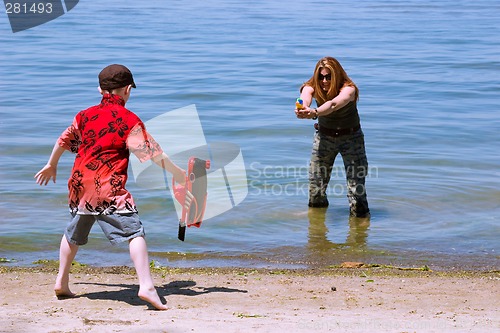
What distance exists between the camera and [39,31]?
1123 inches

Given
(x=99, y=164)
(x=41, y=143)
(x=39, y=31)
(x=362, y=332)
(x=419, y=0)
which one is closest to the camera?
(x=362, y=332)

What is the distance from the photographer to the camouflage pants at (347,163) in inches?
345

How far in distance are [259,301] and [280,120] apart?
28.6 ft

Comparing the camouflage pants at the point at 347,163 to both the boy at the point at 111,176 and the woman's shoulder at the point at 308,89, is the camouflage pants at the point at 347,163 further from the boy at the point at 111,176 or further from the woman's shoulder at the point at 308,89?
the boy at the point at 111,176

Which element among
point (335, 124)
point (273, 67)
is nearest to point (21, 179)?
point (335, 124)

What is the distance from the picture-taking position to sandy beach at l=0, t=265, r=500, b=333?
523 centimetres

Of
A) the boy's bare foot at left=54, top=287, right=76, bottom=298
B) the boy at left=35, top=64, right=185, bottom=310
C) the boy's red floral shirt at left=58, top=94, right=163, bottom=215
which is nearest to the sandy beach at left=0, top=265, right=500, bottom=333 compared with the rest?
the boy's bare foot at left=54, top=287, right=76, bottom=298

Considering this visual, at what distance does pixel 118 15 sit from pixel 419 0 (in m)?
12.5

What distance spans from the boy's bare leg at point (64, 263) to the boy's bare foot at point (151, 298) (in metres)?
0.55

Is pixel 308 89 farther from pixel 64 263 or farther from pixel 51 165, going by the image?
pixel 64 263

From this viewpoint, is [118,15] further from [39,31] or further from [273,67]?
[273,67]

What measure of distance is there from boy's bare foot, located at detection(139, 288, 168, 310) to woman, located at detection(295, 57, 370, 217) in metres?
2.97

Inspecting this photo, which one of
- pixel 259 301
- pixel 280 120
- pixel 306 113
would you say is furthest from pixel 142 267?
pixel 280 120

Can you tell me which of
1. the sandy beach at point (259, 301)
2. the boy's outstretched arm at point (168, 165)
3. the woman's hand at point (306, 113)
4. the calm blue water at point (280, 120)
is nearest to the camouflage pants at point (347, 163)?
the calm blue water at point (280, 120)
